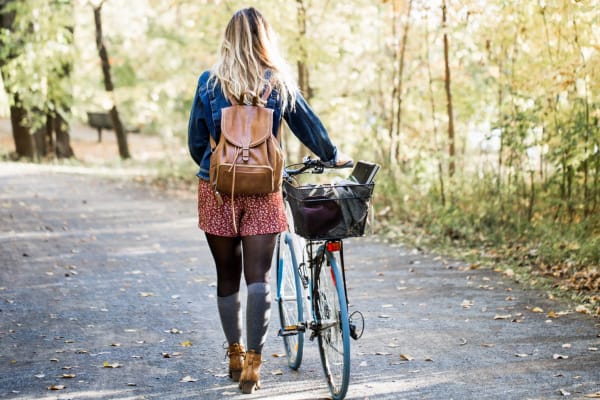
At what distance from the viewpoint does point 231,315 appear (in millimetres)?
4586

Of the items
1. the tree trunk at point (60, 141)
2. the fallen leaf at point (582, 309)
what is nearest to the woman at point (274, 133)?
the fallen leaf at point (582, 309)

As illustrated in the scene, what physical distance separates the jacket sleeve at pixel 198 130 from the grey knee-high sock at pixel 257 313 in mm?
792

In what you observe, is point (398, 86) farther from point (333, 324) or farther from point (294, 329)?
point (333, 324)

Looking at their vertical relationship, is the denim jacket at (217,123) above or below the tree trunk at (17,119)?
A: below

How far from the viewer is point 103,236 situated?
34.5 feet

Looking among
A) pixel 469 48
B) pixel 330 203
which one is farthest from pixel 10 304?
pixel 469 48

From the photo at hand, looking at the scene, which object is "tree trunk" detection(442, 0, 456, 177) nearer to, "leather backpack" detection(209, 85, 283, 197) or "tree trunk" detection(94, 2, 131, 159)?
"leather backpack" detection(209, 85, 283, 197)

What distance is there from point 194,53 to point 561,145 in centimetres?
1061

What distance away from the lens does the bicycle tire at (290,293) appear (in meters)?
4.97

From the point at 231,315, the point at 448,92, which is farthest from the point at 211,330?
the point at 448,92

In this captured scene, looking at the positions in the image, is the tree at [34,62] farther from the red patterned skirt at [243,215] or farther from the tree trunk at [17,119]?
the red patterned skirt at [243,215]

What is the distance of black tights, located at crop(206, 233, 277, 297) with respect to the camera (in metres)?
Result: 4.34

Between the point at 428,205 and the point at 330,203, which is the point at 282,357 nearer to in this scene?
the point at 330,203

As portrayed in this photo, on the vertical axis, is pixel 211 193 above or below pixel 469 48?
below
